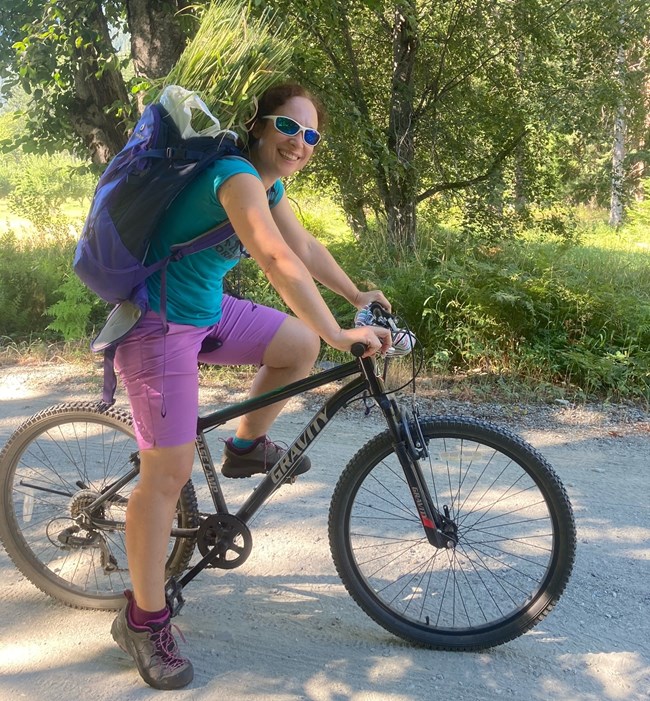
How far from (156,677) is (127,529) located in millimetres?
512

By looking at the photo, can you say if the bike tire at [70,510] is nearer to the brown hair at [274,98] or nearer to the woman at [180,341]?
the woman at [180,341]

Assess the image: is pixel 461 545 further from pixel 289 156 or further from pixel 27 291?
pixel 27 291

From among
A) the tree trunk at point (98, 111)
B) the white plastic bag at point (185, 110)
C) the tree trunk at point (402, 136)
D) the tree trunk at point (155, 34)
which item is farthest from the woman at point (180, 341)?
the tree trunk at point (402, 136)

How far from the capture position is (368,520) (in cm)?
340

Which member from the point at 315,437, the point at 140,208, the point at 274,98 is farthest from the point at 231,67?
the point at 315,437

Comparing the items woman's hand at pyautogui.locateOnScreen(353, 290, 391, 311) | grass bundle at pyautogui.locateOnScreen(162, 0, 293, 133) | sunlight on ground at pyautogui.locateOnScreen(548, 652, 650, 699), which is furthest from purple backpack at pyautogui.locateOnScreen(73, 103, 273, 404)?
sunlight on ground at pyautogui.locateOnScreen(548, 652, 650, 699)

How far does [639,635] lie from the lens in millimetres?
2672

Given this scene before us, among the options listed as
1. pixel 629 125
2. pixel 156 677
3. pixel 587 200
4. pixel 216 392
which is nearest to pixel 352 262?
pixel 216 392

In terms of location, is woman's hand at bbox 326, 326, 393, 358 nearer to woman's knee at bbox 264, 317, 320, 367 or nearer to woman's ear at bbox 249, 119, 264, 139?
woman's knee at bbox 264, 317, 320, 367

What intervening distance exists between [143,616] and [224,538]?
1.31 feet

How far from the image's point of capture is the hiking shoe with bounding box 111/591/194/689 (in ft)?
7.75

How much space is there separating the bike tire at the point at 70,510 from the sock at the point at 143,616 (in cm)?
31

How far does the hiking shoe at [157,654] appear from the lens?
236cm

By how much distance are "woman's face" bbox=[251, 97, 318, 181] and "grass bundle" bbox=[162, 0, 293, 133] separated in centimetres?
8
